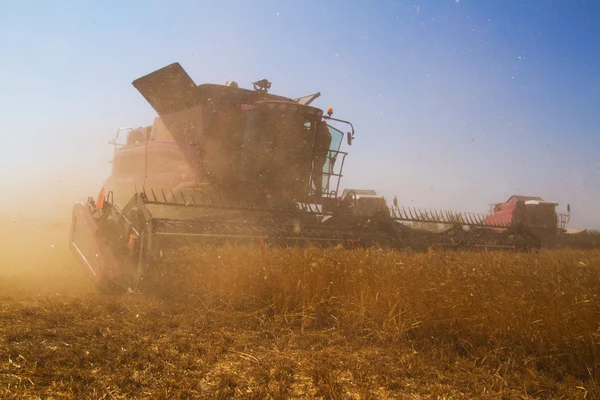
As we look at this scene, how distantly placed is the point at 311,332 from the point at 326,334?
132 millimetres

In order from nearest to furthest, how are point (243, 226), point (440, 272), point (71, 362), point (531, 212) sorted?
point (71, 362) < point (440, 272) < point (243, 226) < point (531, 212)

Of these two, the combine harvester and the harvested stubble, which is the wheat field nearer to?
the harvested stubble

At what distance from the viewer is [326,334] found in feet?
10.2

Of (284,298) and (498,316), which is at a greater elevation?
(498,316)

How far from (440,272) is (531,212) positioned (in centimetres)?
1402

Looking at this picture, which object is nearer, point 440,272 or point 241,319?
point 241,319

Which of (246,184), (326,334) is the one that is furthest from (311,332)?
(246,184)

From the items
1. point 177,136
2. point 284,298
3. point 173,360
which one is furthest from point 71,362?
point 177,136

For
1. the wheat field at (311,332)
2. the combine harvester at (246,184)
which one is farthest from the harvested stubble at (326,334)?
the combine harvester at (246,184)

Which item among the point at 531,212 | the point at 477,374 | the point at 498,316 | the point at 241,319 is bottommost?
the point at 241,319

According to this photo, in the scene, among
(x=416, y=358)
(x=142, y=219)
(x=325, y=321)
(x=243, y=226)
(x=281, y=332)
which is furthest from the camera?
(x=243, y=226)

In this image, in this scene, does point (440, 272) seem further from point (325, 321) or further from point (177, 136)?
point (177, 136)

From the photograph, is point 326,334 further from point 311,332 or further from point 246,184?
point 246,184

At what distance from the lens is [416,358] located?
8.37 feet
